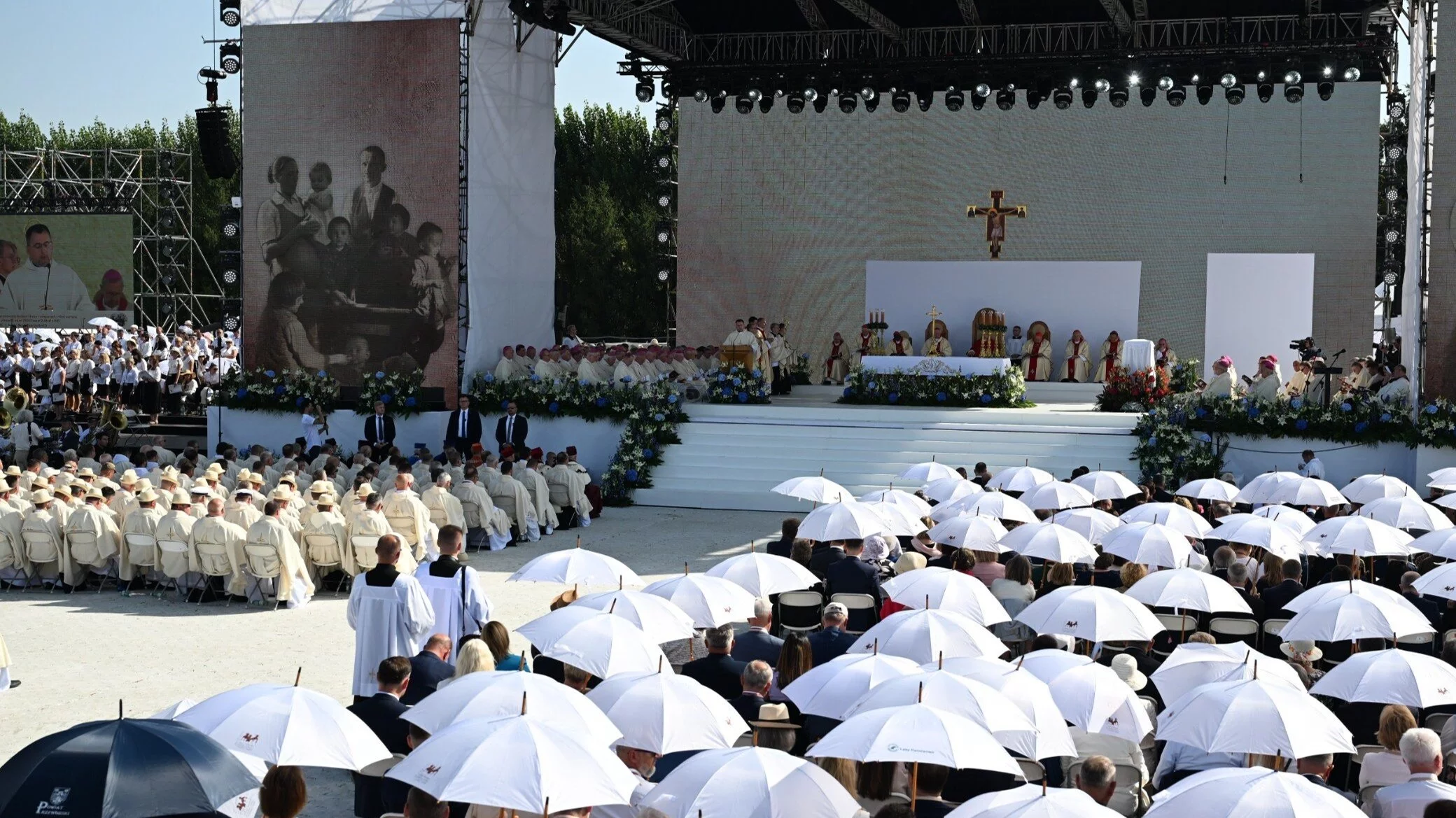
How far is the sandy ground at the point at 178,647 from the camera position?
38.1ft

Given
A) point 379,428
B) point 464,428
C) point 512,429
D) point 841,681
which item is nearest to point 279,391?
point 379,428

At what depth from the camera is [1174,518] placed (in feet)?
43.7

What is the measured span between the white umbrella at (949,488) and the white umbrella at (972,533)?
170cm

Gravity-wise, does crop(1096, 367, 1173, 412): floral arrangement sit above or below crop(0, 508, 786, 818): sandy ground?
above

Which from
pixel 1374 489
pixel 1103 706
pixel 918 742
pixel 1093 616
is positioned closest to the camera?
pixel 918 742

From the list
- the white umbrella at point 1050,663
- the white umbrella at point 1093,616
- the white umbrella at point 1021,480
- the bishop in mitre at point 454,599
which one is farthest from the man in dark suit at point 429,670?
the white umbrella at point 1021,480

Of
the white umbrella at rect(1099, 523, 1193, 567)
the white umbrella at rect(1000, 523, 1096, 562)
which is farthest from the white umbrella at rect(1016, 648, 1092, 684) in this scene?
the white umbrella at rect(1099, 523, 1193, 567)

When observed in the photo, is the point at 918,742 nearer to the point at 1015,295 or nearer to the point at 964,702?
the point at 964,702

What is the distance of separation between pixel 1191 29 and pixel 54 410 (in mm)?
23929

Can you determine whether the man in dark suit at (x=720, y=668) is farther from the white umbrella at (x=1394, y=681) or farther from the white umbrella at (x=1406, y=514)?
the white umbrella at (x=1406, y=514)

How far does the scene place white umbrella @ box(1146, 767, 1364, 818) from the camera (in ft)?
18.0

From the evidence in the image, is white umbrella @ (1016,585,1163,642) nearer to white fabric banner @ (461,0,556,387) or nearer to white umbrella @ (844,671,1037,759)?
white umbrella @ (844,671,1037,759)

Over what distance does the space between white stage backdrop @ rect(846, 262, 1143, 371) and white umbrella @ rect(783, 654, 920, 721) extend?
24.4 metres

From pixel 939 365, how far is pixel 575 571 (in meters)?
16.1
